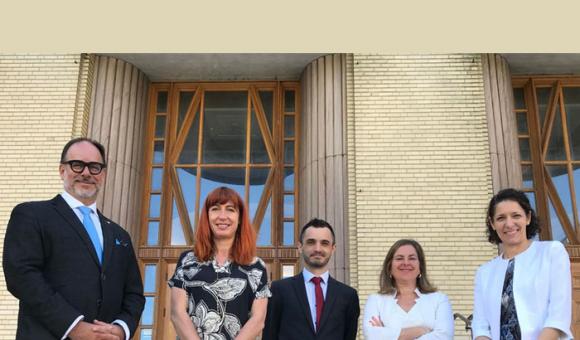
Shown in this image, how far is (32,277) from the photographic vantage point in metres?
3.37

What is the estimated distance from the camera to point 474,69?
1028 centimetres

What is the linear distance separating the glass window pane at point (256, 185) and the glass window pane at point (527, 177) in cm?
458

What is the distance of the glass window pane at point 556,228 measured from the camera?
1022cm

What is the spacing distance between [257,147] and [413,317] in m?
6.69

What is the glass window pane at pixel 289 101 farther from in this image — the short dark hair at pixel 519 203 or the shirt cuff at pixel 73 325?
the shirt cuff at pixel 73 325

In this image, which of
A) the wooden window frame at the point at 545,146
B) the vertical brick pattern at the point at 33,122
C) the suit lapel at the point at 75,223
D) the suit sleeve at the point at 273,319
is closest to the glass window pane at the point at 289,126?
the vertical brick pattern at the point at 33,122

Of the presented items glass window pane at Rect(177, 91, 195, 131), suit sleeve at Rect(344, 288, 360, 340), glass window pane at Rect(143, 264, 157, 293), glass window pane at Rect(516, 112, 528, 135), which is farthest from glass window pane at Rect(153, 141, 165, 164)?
suit sleeve at Rect(344, 288, 360, 340)

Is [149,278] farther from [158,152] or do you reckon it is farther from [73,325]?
[73,325]

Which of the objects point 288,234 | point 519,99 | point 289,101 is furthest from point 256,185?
point 519,99

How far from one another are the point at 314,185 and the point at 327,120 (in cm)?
116

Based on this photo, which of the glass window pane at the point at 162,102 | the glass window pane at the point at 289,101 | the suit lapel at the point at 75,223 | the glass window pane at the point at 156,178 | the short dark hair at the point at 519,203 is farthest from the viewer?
the glass window pane at the point at 162,102

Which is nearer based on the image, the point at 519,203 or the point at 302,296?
the point at 519,203

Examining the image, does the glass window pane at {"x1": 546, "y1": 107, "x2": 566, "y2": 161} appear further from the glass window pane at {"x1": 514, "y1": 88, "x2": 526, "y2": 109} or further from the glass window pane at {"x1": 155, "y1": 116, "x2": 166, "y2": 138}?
the glass window pane at {"x1": 155, "y1": 116, "x2": 166, "y2": 138}

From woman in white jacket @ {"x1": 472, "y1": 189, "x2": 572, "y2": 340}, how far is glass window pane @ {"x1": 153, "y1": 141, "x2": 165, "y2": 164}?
762 centimetres
